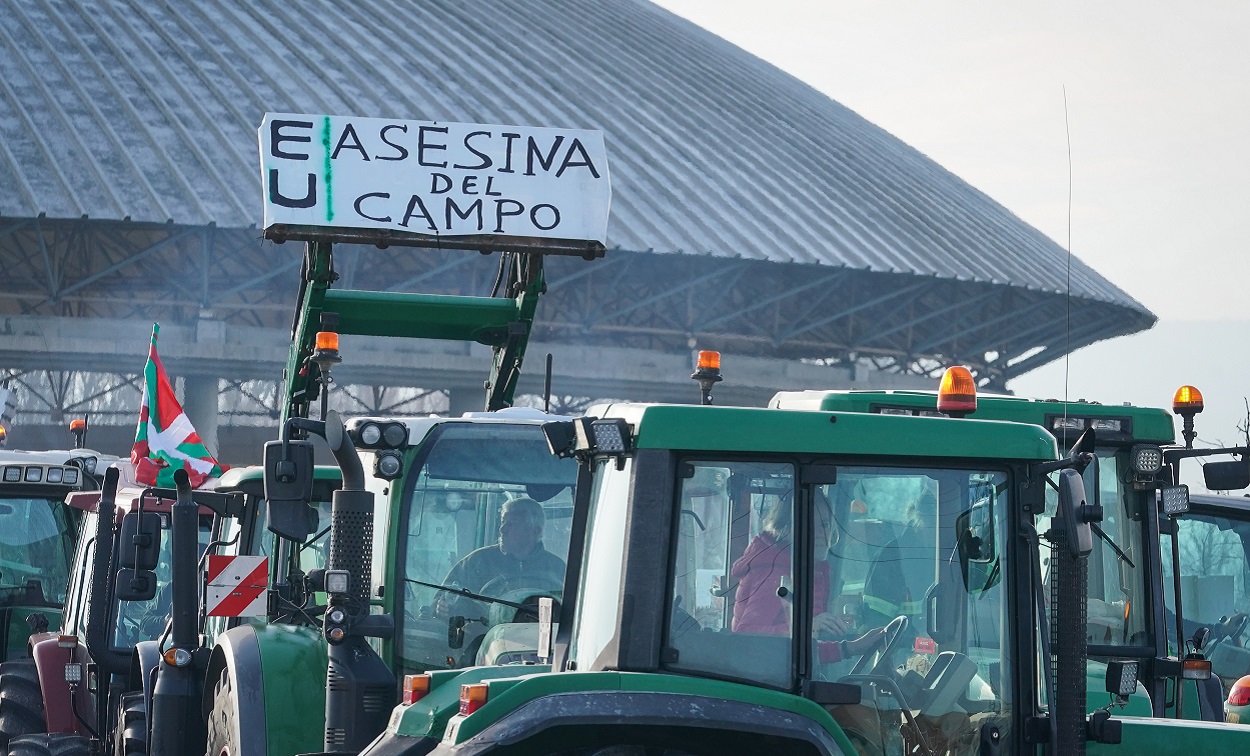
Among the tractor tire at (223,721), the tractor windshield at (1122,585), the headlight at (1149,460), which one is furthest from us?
the tractor windshield at (1122,585)

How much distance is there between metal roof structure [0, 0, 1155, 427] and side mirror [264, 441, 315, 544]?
27.0 m

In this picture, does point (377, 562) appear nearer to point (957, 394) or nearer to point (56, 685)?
point (957, 394)

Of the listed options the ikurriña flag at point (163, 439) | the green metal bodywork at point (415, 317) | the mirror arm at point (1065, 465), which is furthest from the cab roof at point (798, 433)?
the ikurriña flag at point (163, 439)

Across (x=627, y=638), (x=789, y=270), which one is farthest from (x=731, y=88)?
(x=627, y=638)

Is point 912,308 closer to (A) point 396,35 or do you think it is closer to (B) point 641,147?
(B) point 641,147

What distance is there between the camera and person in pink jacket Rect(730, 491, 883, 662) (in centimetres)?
464

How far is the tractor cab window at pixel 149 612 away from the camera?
399 inches

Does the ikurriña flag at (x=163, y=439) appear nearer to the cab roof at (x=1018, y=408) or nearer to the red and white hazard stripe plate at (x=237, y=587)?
the red and white hazard stripe plate at (x=237, y=587)

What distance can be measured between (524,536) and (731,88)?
44038 mm

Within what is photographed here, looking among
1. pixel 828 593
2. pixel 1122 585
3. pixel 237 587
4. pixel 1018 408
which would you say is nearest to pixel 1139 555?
pixel 1122 585

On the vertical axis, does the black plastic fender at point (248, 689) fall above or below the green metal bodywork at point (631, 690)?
below

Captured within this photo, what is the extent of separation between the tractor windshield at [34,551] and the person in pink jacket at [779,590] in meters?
9.11

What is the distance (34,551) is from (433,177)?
225 inches

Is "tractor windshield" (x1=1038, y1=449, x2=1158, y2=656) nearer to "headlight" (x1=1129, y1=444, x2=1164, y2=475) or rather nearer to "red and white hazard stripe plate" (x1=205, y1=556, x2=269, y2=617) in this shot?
"headlight" (x1=1129, y1=444, x2=1164, y2=475)
